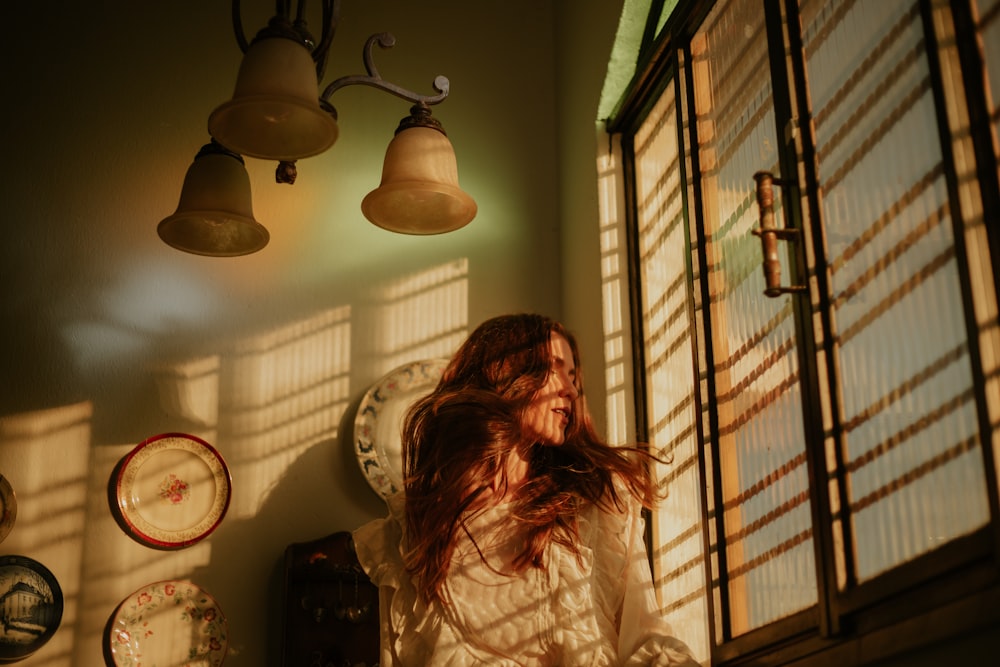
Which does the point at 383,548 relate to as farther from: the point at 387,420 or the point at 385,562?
the point at 387,420

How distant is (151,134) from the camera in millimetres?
3211

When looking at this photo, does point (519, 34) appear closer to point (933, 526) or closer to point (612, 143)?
point (612, 143)

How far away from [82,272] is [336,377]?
0.78 meters

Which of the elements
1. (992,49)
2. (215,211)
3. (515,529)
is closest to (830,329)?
(992,49)

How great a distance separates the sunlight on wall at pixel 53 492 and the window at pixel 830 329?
1515 mm

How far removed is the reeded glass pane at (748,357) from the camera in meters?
1.82

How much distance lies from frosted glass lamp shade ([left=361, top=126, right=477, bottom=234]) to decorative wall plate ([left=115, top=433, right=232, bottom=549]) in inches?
40.5

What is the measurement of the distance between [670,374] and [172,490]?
1386 mm

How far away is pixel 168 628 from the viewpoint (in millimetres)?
2781

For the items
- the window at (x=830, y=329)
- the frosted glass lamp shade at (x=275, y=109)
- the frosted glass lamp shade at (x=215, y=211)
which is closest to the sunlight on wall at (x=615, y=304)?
the window at (x=830, y=329)

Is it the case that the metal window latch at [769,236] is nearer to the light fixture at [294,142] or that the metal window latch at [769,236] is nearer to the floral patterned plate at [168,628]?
the light fixture at [294,142]

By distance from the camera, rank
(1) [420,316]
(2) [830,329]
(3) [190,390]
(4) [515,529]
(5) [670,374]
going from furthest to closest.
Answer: (1) [420,316] → (3) [190,390] → (5) [670,374] → (4) [515,529] → (2) [830,329]

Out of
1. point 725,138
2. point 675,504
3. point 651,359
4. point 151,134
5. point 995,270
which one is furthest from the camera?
point 151,134

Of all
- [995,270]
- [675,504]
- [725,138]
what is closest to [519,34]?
[725,138]
